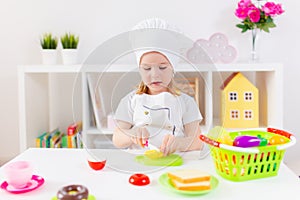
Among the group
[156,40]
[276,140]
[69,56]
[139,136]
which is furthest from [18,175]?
[69,56]

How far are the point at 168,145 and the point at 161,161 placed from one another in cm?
4

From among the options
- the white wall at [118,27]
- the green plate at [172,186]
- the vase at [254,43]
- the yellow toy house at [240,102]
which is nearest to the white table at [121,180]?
the green plate at [172,186]

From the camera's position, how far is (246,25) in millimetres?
2037

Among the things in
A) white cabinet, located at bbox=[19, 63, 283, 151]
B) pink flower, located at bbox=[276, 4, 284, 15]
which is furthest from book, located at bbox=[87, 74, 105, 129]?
pink flower, located at bbox=[276, 4, 284, 15]

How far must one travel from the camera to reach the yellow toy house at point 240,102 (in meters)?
1.95

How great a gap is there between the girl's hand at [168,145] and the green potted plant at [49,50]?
1104mm

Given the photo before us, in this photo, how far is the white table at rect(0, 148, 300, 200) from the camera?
0.90m

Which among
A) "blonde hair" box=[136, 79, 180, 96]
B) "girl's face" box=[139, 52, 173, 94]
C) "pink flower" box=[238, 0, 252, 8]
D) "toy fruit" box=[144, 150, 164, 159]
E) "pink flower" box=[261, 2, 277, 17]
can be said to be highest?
"pink flower" box=[238, 0, 252, 8]

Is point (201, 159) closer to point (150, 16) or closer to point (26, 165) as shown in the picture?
point (26, 165)

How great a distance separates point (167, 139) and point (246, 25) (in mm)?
1126

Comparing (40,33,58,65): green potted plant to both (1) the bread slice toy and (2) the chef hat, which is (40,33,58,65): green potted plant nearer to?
(2) the chef hat

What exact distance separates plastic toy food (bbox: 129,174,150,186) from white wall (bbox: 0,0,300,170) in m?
1.29

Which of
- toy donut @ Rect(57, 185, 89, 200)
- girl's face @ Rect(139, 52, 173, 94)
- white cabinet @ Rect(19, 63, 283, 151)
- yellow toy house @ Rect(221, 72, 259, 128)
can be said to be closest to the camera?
toy donut @ Rect(57, 185, 89, 200)

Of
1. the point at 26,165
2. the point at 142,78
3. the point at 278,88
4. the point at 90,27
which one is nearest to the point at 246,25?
the point at 278,88
